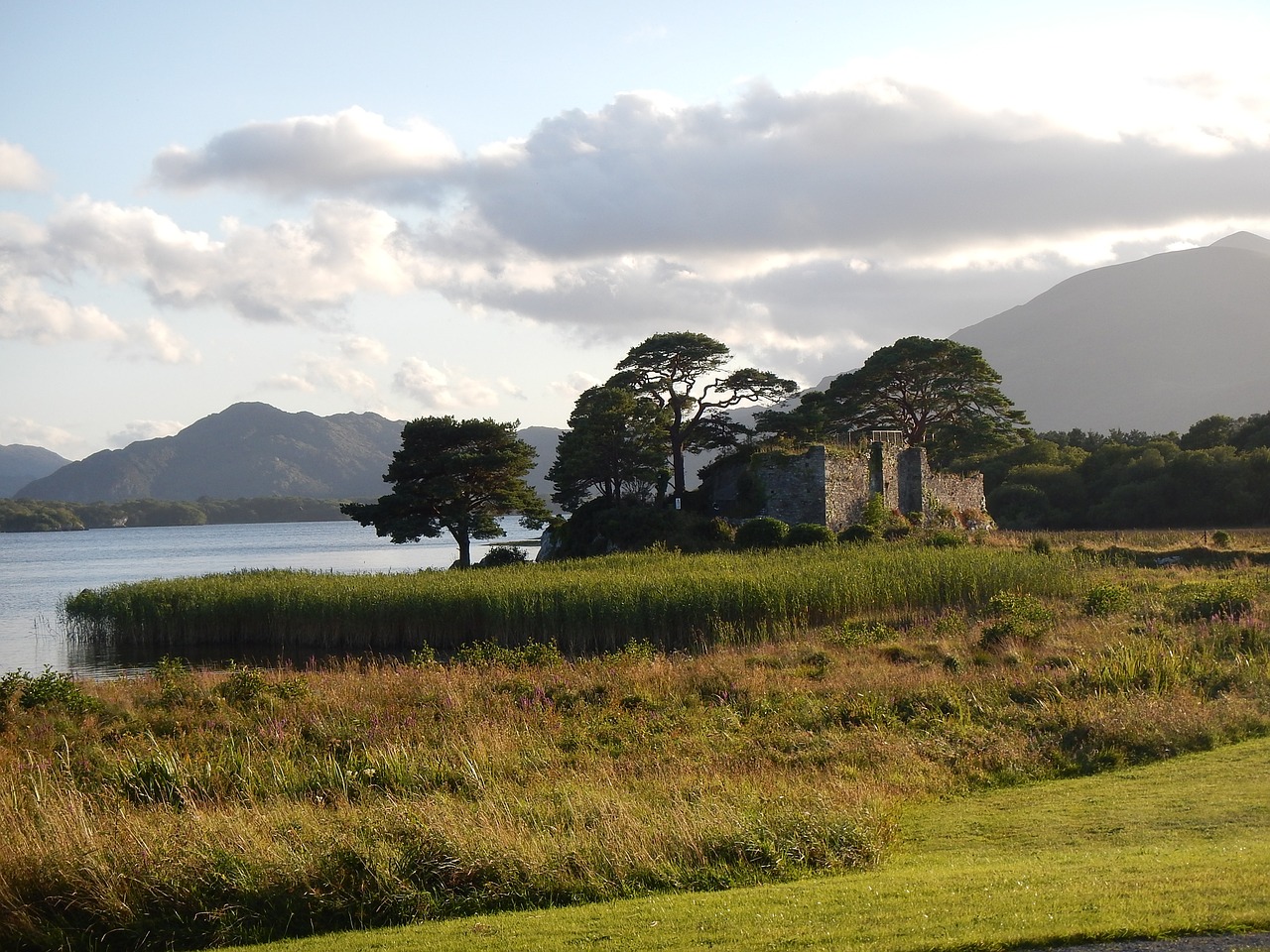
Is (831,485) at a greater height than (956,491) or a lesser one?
greater

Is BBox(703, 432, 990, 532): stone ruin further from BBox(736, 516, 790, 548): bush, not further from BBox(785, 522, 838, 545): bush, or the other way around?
BBox(785, 522, 838, 545): bush

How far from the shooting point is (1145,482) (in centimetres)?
5325

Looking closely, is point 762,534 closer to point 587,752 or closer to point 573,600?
point 573,600

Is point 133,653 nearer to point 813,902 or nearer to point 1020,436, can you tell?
point 813,902

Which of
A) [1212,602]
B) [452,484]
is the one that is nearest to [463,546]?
[452,484]

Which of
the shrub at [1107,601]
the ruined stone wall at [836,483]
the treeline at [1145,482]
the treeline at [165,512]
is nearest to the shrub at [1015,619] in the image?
the shrub at [1107,601]

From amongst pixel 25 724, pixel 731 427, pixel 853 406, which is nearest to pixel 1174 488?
pixel 853 406

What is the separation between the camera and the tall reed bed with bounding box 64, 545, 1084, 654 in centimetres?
2364

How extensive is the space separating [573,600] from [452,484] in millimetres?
18393

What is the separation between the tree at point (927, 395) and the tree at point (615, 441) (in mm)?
11956

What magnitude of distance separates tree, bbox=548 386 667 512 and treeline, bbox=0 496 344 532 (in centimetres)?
13127

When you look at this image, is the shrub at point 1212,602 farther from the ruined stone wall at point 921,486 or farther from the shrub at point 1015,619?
the ruined stone wall at point 921,486

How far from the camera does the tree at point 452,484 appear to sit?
1662 inches

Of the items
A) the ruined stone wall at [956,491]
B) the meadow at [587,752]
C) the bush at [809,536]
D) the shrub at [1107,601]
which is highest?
the ruined stone wall at [956,491]
